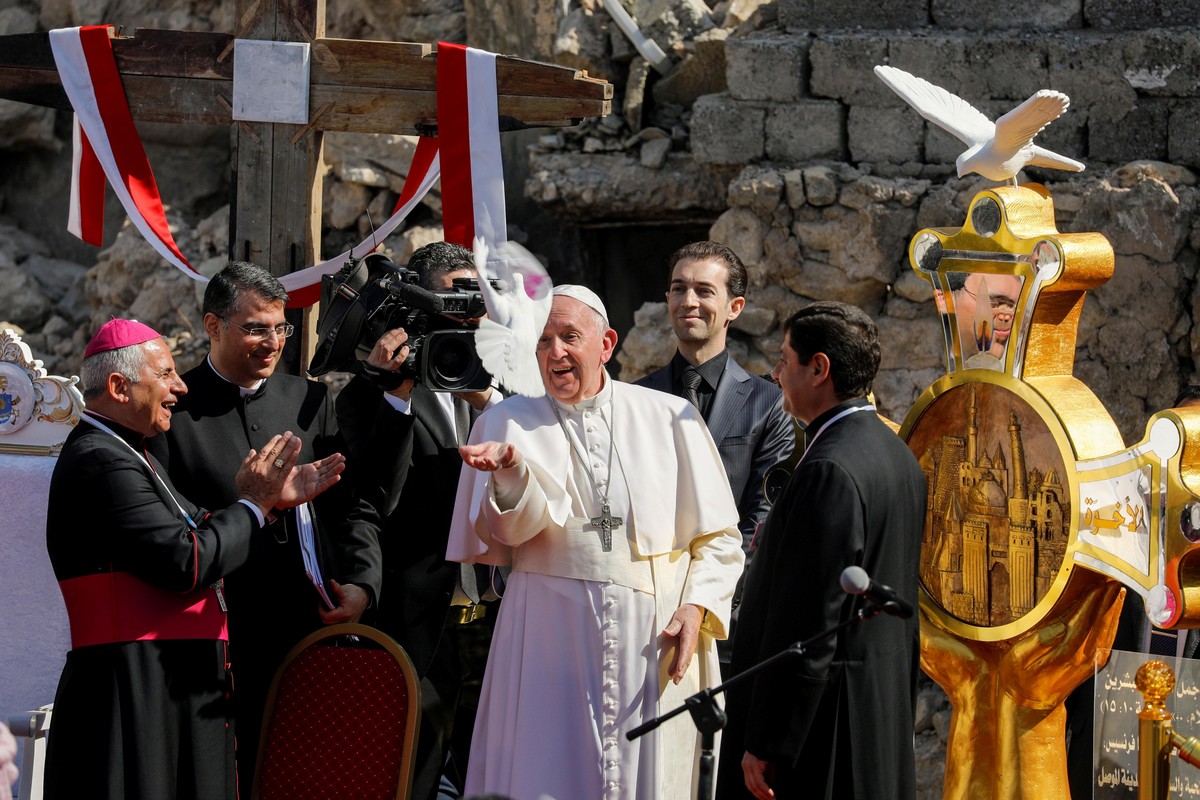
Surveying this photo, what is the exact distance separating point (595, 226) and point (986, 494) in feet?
13.7

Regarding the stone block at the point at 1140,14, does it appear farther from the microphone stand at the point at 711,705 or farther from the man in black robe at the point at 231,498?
the microphone stand at the point at 711,705

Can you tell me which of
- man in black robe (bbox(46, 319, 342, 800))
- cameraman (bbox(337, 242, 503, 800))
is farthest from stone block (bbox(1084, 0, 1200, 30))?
man in black robe (bbox(46, 319, 342, 800))

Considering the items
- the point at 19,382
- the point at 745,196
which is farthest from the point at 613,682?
the point at 745,196

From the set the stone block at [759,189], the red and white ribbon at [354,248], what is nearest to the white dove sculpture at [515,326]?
the red and white ribbon at [354,248]

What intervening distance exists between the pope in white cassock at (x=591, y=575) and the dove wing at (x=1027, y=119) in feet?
4.31

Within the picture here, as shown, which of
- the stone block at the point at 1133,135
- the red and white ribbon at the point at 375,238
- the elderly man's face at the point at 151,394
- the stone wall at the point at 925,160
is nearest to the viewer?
the elderly man's face at the point at 151,394

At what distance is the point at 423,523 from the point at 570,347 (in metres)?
0.86

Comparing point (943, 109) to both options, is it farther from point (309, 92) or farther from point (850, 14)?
point (850, 14)

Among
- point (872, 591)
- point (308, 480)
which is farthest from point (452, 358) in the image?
point (872, 591)

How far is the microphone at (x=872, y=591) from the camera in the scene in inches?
109

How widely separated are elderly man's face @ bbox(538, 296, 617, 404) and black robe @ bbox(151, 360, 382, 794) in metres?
0.79

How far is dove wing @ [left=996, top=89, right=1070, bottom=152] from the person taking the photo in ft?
12.8

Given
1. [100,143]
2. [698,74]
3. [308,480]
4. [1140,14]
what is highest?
[1140,14]

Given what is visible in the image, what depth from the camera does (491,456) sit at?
3182mm
